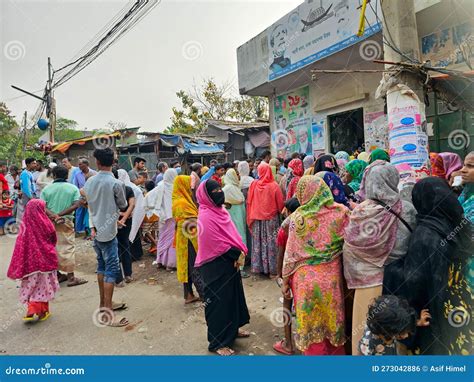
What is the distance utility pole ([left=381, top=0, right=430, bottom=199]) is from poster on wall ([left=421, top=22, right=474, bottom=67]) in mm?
2969

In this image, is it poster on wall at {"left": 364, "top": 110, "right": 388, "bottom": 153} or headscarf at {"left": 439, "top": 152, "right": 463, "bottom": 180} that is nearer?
headscarf at {"left": 439, "top": 152, "right": 463, "bottom": 180}

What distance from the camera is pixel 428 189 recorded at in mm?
1995

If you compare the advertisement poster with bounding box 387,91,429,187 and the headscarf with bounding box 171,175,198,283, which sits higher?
the advertisement poster with bounding box 387,91,429,187

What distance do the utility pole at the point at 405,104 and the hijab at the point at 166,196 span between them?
11.5ft

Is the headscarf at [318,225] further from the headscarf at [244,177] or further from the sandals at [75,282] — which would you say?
the sandals at [75,282]

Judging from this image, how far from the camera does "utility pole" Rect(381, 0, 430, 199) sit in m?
3.20

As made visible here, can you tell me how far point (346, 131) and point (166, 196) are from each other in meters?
5.93

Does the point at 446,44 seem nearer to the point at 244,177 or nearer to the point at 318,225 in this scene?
the point at 244,177

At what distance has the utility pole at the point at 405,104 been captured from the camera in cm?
320

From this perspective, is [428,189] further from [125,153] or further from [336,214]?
[125,153]

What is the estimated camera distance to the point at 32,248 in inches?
150

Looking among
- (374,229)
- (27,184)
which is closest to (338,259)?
(374,229)

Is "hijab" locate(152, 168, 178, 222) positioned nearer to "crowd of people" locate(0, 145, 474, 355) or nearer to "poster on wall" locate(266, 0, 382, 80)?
"crowd of people" locate(0, 145, 474, 355)

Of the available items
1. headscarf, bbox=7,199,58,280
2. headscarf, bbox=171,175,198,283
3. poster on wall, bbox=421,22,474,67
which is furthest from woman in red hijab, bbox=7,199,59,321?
poster on wall, bbox=421,22,474,67
